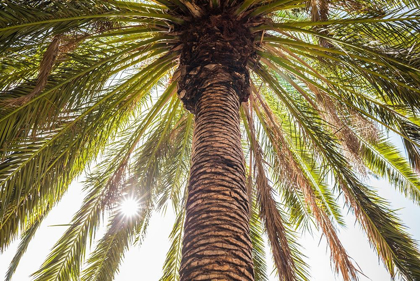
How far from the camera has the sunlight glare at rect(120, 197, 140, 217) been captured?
609 centimetres

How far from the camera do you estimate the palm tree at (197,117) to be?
11.2 ft

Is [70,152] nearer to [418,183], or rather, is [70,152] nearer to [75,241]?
[75,241]

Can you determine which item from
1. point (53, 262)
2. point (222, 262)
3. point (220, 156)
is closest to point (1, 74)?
point (53, 262)

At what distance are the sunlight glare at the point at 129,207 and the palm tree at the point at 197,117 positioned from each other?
88 millimetres

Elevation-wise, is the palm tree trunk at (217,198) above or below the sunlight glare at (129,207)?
below

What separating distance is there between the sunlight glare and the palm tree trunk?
9.21 ft

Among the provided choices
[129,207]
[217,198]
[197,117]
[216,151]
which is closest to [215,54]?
[197,117]

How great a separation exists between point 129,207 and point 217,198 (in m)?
3.50

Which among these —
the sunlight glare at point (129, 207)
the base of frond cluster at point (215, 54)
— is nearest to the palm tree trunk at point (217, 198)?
the base of frond cluster at point (215, 54)

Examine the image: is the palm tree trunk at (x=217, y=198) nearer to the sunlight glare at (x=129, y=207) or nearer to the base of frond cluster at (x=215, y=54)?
the base of frond cluster at (x=215, y=54)

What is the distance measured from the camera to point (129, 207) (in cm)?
610

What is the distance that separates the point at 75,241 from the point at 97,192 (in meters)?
0.86

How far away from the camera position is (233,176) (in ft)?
10.6

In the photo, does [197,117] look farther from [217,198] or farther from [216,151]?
[217,198]
